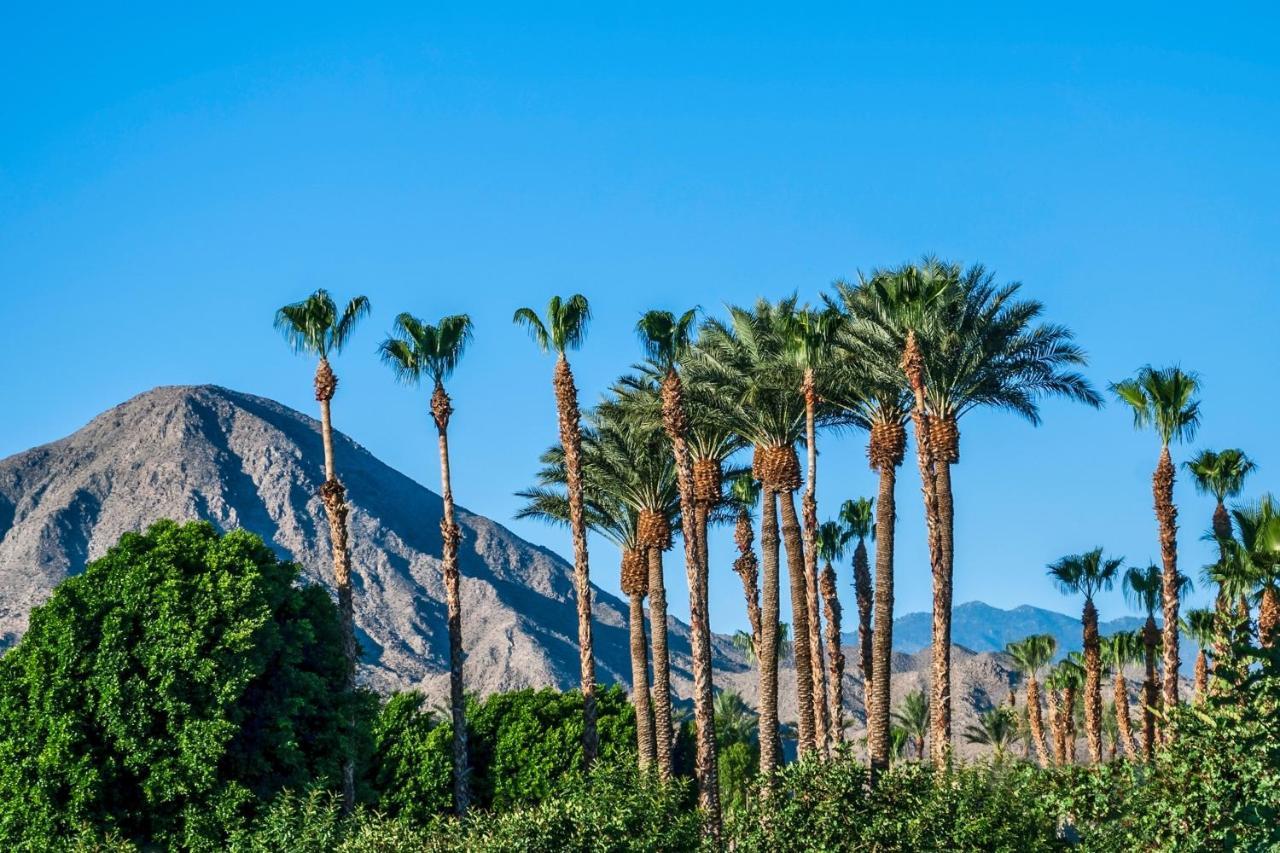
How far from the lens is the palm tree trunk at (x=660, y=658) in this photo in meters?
47.2

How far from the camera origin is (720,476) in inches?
1950

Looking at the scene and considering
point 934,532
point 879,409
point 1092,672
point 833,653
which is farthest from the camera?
point 1092,672

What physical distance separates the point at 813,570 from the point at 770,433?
199 inches

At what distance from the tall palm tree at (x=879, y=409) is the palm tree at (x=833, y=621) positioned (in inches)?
344

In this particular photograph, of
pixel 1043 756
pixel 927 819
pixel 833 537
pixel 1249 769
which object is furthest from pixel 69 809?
pixel 1043 756

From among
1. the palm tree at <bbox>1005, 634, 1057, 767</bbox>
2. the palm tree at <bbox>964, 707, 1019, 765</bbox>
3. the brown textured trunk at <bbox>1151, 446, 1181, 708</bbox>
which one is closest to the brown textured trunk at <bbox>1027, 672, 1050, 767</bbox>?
the palm tree at <bbox>1005, 634, 1057, 767</bbox>

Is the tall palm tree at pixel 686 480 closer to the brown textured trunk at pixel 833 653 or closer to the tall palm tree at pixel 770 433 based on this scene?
the tall palm tree at pixel 770 433

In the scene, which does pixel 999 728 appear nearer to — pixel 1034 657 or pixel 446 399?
pixel 1034 657

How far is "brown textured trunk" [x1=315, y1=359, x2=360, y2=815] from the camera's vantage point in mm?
39250

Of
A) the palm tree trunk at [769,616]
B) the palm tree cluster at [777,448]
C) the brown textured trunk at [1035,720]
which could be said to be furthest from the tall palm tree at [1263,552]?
the brown textured trunk at [1035,720]

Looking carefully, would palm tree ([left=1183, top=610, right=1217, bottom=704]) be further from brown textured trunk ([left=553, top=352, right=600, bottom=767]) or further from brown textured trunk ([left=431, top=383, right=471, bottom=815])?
brown textured trunk ([left=431, top=383, right=471, bottom=815])

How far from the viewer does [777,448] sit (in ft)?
151

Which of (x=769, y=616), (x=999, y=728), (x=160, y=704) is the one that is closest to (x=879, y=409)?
(x=769, y=616)

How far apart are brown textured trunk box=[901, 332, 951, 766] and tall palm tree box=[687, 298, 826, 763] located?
18.1 feet
